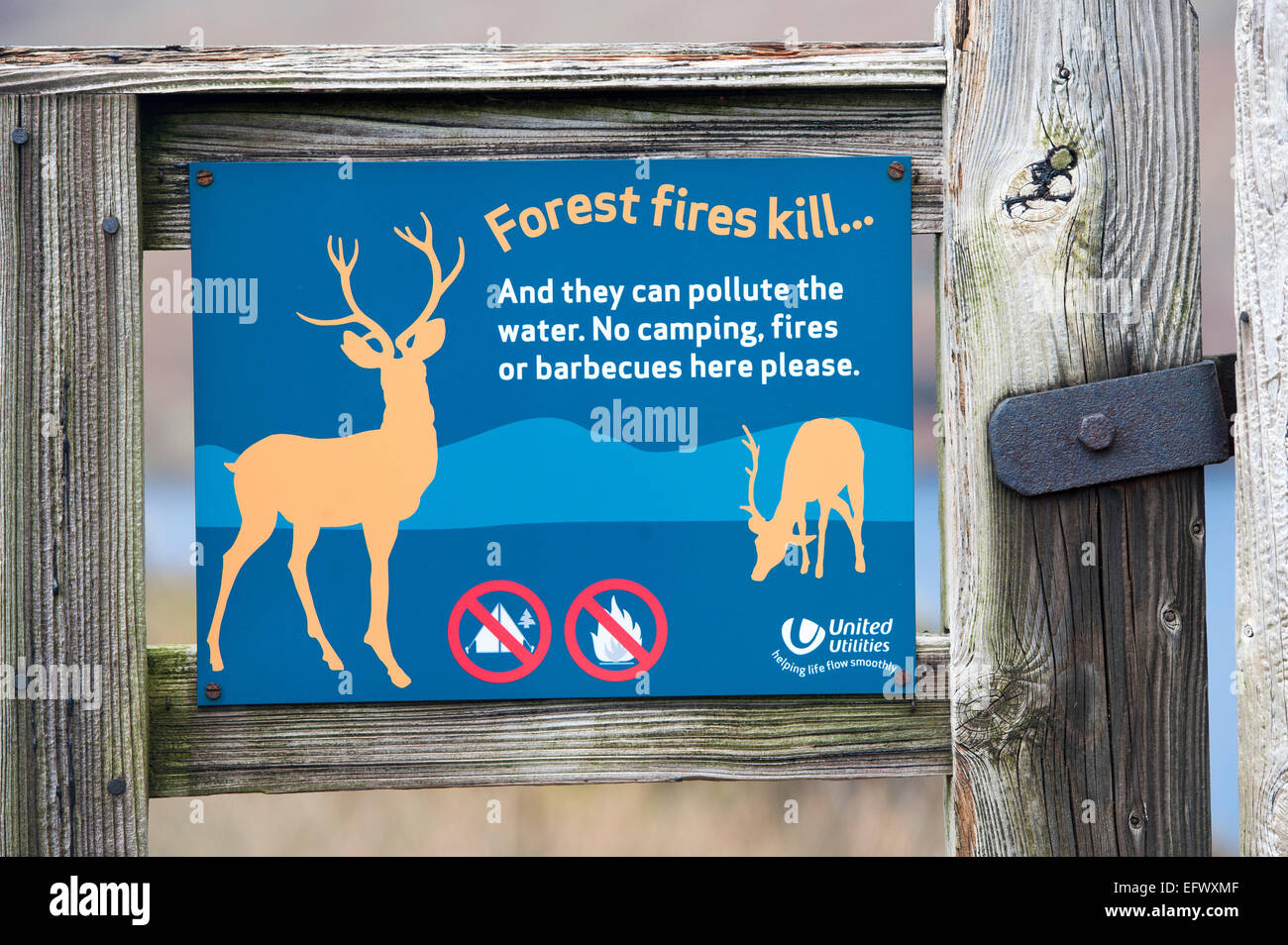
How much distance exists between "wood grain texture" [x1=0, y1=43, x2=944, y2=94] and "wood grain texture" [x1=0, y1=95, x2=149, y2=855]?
0.06m

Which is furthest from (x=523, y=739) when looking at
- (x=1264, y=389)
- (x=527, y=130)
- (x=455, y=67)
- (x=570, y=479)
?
(x=1264, y=389)

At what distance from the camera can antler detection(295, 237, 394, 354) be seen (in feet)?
6.02

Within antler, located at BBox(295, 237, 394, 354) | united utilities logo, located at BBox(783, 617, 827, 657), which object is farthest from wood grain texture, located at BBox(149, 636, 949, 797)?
antler, located at BBox(295, 237, 394, 354)

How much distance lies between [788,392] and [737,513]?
0.85 ft

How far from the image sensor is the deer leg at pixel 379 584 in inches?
72.4

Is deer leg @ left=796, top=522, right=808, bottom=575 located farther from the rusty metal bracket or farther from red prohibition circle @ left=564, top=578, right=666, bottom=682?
the rusty metal bracket

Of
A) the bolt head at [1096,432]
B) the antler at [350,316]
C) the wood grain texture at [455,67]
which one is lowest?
the bolt head at [1096,432]

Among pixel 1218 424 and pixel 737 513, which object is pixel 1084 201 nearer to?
pixel 1218 424

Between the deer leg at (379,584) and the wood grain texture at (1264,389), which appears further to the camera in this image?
the deer leg at (379,584)

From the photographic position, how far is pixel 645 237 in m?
1.86

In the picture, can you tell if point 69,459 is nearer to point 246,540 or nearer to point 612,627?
point 246,540

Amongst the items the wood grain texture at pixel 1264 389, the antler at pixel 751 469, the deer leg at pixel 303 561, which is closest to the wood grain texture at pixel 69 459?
the deer leg at pixel 303 561

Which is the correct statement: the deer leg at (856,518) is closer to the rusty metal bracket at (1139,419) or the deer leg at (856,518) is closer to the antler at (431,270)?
the rusty metal bracket at (1139,419)

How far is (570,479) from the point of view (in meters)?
1.84
